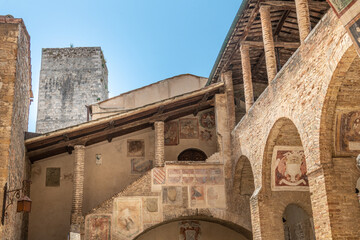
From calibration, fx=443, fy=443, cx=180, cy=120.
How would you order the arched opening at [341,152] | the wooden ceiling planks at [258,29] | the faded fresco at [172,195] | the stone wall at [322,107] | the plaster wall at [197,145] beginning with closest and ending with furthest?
the stone wall at [322,107] < the arched opening at [341,152] < the wooden ceiling planks at [258,29] < the faded fresco at [172,195] < the plaster wall at [197,145]

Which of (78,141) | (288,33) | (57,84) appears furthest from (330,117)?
(57,84)

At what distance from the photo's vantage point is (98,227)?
11.7 meters

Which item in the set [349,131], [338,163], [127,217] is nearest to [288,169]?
[349,131]

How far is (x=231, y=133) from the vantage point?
518 inches

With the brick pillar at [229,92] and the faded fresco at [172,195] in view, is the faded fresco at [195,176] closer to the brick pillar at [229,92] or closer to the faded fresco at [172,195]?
the faded fresco at [172,195]

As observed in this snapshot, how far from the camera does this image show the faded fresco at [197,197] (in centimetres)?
1242

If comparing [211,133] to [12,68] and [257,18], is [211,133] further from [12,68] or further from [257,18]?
[12,68]

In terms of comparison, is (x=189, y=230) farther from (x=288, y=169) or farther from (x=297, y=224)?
(x=288, y=169)

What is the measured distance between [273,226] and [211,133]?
17.6 feet

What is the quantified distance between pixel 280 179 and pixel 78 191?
556 centimetres

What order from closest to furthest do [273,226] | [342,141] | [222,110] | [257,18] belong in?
[342,141], [273,226], [257,18], [222,110]

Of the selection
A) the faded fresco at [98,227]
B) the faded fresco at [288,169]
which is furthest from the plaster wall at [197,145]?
the faded fresco at [288,169]

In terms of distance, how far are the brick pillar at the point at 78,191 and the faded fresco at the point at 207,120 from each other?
13.9 ft

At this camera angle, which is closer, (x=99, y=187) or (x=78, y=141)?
(x=78, y=141)
